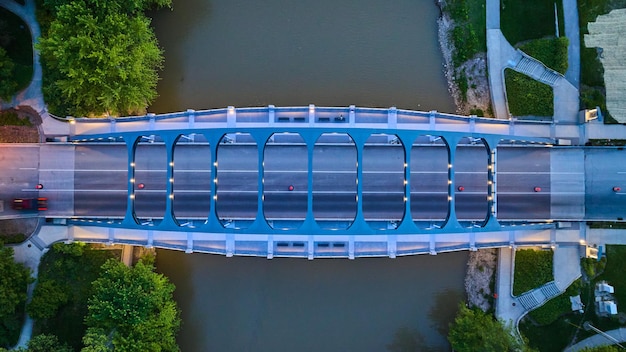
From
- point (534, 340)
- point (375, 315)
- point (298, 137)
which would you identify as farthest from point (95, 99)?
point (534, 340)

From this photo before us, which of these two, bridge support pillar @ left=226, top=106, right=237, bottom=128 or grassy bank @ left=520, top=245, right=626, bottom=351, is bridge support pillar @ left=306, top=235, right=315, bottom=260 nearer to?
bridge support pillar @ left=226, top=106, right=237, bottom=128

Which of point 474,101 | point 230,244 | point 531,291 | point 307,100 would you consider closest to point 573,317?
point 531,291

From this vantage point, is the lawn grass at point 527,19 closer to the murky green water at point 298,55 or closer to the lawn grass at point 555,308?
the murky green water at point 298,55

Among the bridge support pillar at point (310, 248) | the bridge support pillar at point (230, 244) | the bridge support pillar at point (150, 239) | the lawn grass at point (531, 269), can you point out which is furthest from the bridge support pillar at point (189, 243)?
the lawn grass at point (531, 269)

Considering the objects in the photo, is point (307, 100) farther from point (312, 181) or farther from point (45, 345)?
point (45, 345)

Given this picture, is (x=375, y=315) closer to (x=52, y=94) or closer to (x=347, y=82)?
(x=347, y=82)
